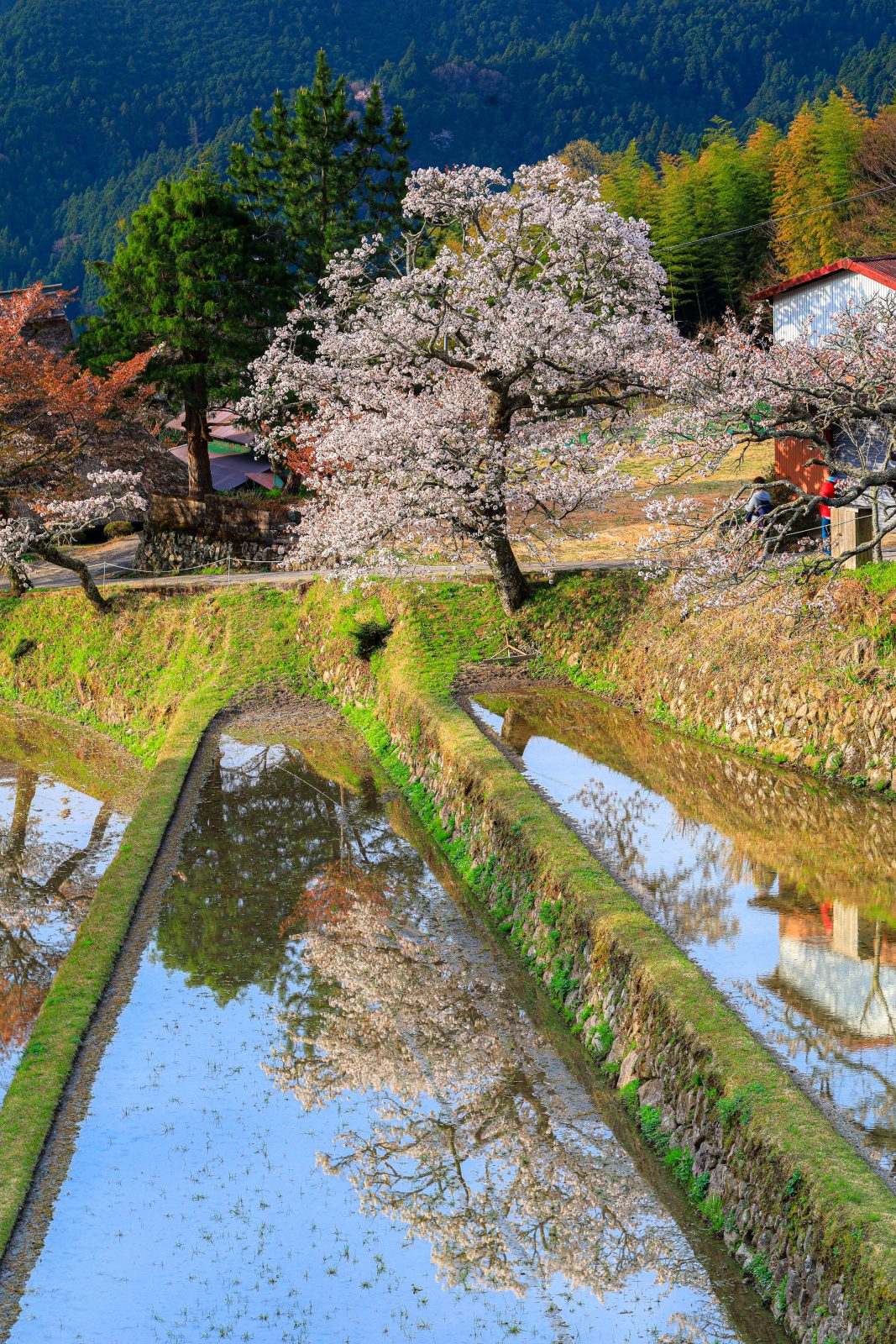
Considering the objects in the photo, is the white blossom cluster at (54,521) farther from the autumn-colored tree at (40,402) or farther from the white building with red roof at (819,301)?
the white building with red roof at (819,301)

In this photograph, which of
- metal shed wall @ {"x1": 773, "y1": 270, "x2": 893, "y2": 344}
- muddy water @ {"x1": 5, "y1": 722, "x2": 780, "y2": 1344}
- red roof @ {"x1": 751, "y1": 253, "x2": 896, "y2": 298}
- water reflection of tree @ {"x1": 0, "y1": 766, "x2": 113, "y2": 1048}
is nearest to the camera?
muddy water @ {"x1": 5, "y1": 722, "x2": 780, "y2": 1344}

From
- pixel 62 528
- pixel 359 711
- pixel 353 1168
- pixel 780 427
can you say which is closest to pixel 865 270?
pixel 780 427

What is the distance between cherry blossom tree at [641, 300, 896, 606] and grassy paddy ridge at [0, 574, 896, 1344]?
427 centimetres

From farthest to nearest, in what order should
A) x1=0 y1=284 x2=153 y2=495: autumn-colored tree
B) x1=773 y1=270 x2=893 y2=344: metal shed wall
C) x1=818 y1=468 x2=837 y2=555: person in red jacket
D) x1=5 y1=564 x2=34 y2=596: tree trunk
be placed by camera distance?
x1=5 y1=564 x2=34 y2=596: tree trunk
x1=0 y1=284 x2=153 y2=495: autumn-colored tree
x1=773 y1=270 x2=893 y2=344: metal shed wall
x1=818 y1=468 x2=837 y2=555: person in red jacket

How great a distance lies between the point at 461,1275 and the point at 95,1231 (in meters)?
3.02

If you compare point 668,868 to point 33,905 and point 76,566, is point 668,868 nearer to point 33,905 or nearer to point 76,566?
point 33,905

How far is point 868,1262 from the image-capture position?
7.86 m

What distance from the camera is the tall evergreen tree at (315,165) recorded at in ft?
135

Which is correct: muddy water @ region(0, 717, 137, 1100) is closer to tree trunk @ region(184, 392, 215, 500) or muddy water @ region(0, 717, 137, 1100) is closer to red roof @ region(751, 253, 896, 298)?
tree trunk @ region(184, 392, 215, 500)

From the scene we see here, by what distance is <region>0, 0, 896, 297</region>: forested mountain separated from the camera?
5586 inches

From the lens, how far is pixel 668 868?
15.7m

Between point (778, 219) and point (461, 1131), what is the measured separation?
162 feet

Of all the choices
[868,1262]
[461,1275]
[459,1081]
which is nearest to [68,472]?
[459,1081]

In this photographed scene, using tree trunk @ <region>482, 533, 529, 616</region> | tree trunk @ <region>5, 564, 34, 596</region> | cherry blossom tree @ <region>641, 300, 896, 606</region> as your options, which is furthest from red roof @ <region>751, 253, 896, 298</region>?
tree trunk @ <region>5, 564, 34, 596</region>
